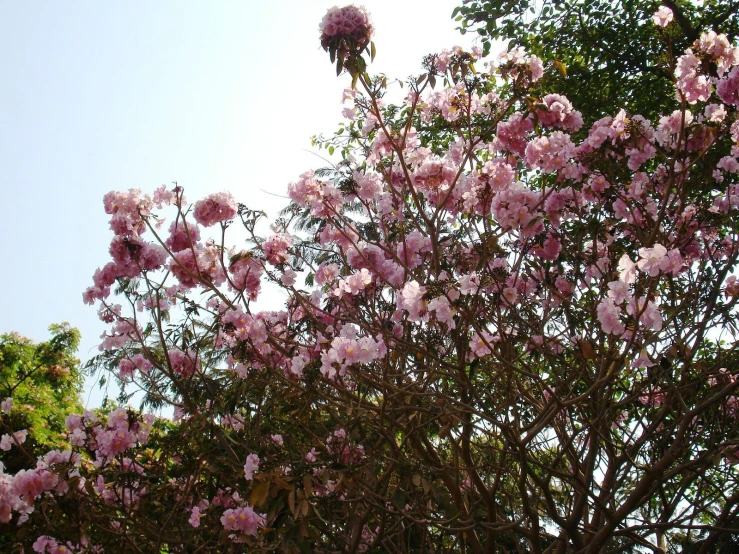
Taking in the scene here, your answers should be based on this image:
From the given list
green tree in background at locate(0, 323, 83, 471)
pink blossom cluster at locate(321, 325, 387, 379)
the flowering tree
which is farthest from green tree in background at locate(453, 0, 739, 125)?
green tree in background at locate(0, 323, 83, 471)

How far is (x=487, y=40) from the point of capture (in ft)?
21.5

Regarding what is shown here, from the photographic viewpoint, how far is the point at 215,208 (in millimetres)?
3357

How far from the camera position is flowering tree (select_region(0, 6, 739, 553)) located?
2857 mm

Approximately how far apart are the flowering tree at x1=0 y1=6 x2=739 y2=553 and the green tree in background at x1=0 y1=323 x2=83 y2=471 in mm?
4729

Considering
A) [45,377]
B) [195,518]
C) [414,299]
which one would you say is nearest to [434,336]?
[414,299]

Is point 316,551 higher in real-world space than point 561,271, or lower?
lower

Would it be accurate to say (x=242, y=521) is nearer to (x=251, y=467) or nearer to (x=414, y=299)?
(x=251, y=467)

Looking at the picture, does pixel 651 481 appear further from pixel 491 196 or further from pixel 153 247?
pixel 153 247

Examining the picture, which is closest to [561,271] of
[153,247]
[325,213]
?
[325,213]

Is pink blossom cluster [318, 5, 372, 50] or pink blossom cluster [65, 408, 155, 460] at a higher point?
pink blossom cluster [318, 5, 372, 50]

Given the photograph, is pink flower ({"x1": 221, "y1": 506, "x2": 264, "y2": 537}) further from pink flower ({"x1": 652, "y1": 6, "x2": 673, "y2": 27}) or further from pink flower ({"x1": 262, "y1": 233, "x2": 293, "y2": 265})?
pink flower ({"x1": 652, "y1": 6, "x2": 673, "y2": 27})

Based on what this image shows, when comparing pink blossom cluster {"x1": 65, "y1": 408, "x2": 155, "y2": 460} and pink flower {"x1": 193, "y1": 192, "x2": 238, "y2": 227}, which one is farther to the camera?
pink blossom cluster {"x1": 65, "y1": 408, "x2": 155, "y2": 460}

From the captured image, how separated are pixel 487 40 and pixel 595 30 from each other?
0.98 meters

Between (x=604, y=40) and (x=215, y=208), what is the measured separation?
184 inches
